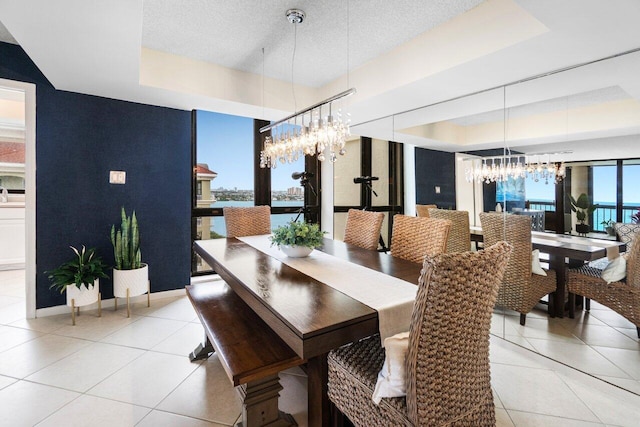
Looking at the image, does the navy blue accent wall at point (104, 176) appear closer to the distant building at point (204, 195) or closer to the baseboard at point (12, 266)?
the distant building at point (204, 195)

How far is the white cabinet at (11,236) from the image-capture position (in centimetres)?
459

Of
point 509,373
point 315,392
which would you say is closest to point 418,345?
point 315,392

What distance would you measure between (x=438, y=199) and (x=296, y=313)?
105 inches

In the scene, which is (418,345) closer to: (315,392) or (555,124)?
(315,392)

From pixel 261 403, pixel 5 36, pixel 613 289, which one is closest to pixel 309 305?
pixel 261 403

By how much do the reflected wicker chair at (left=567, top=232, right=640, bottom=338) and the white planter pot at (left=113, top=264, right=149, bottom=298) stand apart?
12.7 ft

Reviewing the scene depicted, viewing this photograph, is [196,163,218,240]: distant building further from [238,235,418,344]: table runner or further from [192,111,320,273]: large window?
[238,235,418,344]: table runner

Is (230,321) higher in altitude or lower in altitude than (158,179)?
lower

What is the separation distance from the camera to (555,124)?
2.26 meters

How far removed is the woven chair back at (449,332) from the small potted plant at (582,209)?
1545mm

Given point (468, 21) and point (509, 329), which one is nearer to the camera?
point (468, 21)

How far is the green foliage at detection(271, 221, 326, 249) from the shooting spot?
7.00 feet

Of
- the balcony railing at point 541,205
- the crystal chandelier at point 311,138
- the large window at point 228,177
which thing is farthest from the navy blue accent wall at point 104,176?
the balcony railing at point 541,205

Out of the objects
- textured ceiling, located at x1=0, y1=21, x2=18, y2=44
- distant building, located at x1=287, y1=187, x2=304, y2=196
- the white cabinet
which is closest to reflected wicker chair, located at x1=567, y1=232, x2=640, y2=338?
distant building, located at x1=287, y1=187, x2=304, y2=196
